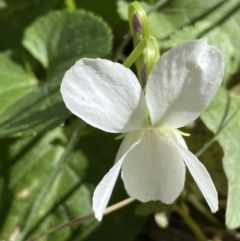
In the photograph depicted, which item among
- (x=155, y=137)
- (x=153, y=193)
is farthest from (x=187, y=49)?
(x=153, y=193)

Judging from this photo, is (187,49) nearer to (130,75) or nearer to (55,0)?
(130,75)

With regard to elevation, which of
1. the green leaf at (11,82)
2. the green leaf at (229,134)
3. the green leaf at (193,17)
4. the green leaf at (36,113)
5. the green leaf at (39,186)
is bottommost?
the green leaf at (39,186)

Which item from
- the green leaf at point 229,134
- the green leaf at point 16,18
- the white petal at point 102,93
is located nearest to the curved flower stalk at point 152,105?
the white petal at point 102,93

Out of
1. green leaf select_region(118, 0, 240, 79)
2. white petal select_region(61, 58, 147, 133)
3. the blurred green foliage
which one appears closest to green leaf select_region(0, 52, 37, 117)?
the blurred green foliage

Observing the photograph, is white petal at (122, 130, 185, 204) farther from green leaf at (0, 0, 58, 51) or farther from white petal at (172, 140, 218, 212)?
green leaf at (0, 0, 58, 51)

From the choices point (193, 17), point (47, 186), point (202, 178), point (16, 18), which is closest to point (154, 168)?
point (202, 178)

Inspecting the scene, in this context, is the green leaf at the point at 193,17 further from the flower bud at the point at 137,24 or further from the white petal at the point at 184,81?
the white petal at the point at 184,81
